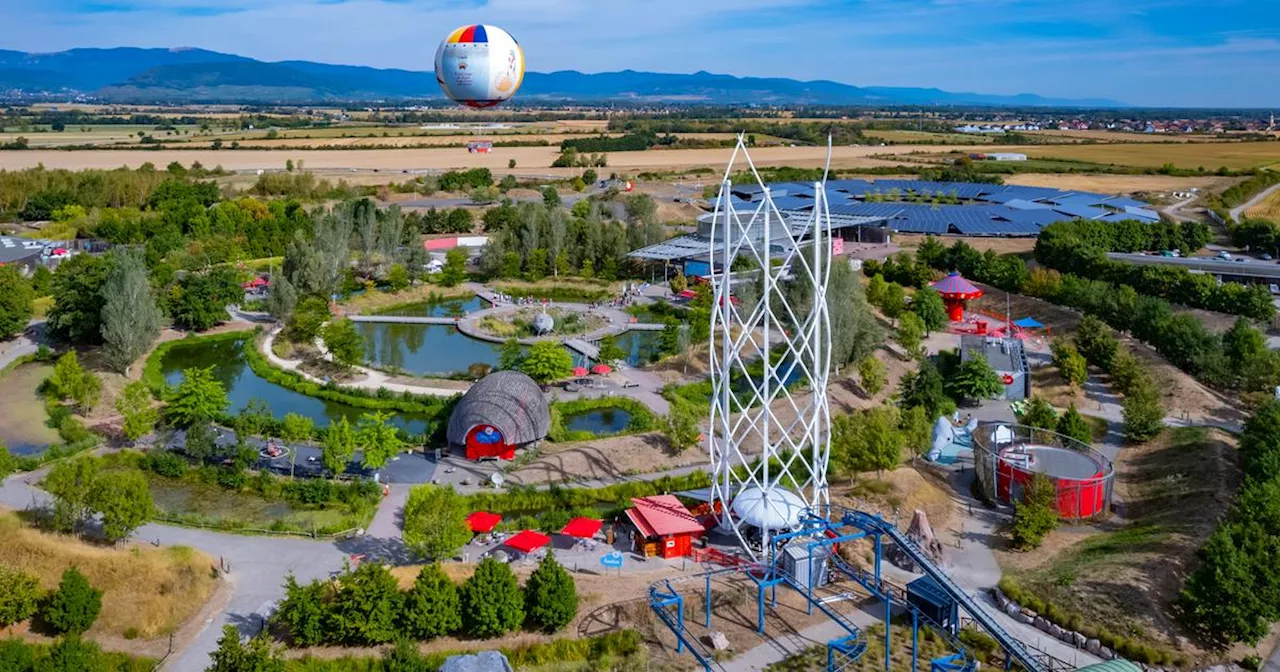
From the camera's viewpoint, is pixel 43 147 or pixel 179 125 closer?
pixel 43 147

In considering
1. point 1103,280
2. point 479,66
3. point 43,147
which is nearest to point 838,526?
point 479,66

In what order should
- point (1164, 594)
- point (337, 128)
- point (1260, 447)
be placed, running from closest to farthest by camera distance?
point (1164, 594) → point (1260, 447) → point (337, 128)

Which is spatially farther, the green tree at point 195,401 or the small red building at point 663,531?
the green tree at point 195,401

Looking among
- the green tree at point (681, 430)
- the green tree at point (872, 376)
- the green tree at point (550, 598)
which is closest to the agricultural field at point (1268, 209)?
the green tree at point (872, 376)

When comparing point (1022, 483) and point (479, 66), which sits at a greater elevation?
point (479, 66)

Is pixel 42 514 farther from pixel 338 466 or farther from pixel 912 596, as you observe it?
pixel 912 596

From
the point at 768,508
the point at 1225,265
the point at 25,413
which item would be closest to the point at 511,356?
the point at 25,413

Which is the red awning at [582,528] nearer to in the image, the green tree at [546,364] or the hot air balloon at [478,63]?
the green tree at [546,364]

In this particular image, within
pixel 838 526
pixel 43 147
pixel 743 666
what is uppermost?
pixel 43 147
